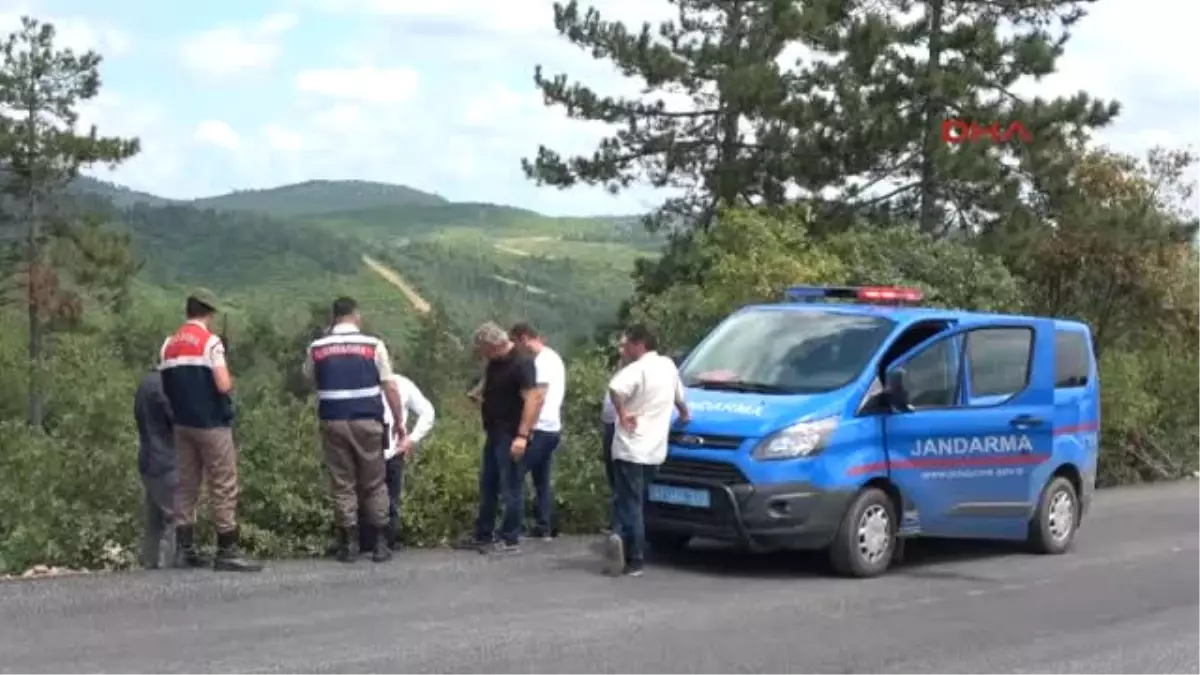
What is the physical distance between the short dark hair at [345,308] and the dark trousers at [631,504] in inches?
81.4

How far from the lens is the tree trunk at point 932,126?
3419 centimetres

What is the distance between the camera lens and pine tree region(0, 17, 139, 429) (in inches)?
1948

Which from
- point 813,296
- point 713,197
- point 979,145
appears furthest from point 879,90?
point 813,296

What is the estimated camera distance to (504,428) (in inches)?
491

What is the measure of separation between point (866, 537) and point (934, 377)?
4.79ft

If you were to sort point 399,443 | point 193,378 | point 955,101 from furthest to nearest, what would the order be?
point 955,101 → point 399,443 → point 193,378

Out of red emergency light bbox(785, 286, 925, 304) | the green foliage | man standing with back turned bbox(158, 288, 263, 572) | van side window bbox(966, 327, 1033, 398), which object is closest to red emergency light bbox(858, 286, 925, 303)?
red emergency light bbox(785, 286, 925, 304)

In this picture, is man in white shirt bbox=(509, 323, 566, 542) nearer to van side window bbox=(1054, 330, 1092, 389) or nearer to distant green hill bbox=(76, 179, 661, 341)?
van side window bbox=(1054, 330, 1092, 389)

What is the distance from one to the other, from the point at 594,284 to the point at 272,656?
116283mm

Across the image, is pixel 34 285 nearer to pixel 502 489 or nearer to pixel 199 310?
pixel 502 489

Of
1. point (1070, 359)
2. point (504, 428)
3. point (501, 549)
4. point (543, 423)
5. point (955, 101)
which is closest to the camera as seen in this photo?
point (501, 549)

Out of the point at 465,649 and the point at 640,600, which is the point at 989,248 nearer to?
the point at 640,600

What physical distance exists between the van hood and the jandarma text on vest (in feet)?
7.47

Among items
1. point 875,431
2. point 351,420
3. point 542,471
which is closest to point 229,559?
point 351,420
